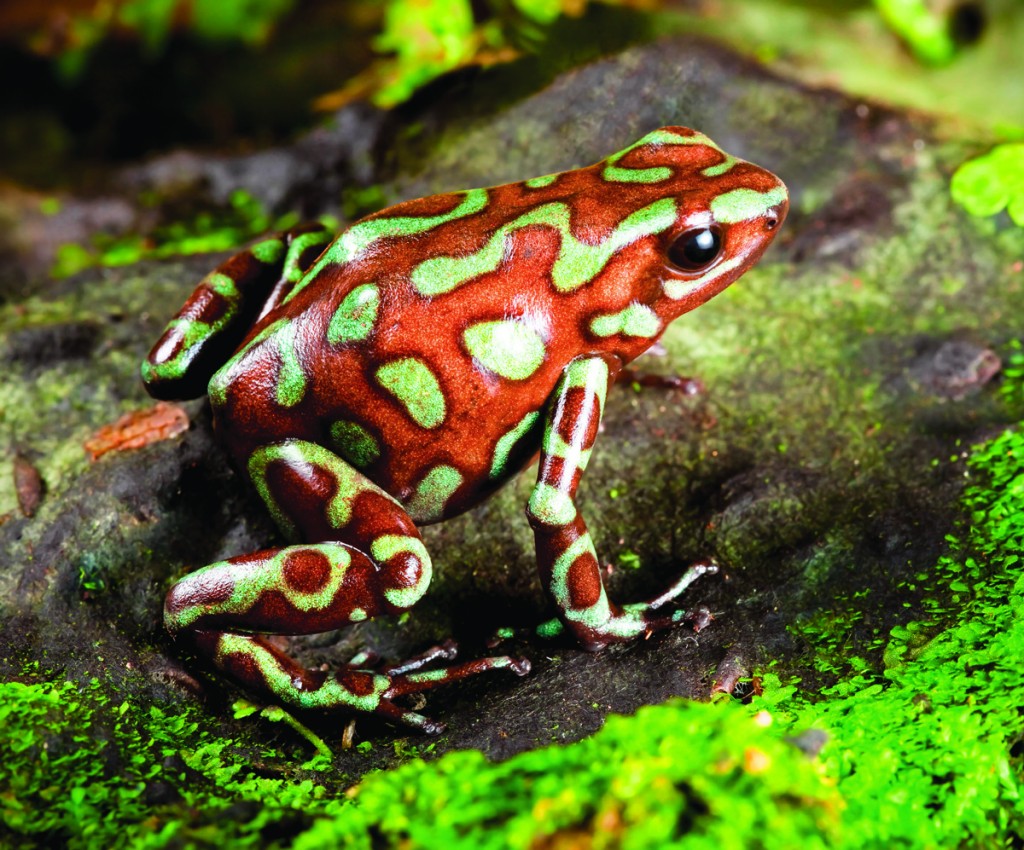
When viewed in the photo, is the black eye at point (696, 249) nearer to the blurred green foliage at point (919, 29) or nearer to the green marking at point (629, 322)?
the green marking at point (629, 322)

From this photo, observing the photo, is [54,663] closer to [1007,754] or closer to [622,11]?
[1007,754]

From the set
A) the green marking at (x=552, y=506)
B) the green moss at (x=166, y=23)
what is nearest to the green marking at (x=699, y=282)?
the green marking at (x=552, y=506)

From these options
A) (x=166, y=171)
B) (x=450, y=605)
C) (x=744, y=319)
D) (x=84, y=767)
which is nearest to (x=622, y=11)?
(x=744, y=319)

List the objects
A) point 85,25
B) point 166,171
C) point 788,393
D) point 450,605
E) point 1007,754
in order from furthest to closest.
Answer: point 85,25 → point 166,171 → point 788,393 → point 450,605 → point 1007,754

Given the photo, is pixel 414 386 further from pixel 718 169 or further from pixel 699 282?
pixel 718 169

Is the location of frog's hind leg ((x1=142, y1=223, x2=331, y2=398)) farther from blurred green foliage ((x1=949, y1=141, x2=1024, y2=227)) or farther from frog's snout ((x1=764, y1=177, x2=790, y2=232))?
blurred green foliage ((x1=949, y1=141, x2=1024, y2=227))

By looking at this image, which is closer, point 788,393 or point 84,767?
point 84,767
